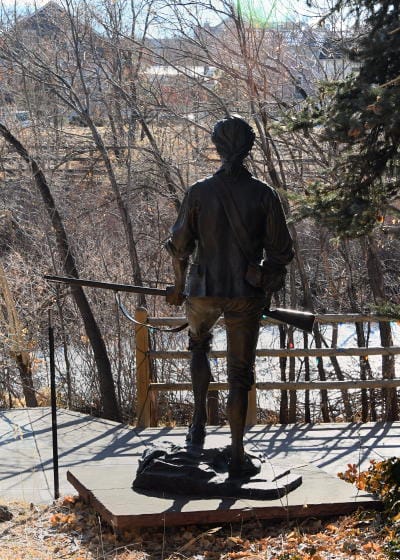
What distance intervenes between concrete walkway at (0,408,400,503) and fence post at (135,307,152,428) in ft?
0.83

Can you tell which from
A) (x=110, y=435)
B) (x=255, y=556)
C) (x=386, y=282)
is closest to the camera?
(x=255, y=556)

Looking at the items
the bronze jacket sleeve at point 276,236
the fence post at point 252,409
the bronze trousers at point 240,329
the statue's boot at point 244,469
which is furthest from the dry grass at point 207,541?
the fence post at point 252,409

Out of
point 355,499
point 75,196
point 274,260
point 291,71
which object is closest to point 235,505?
point 355,499

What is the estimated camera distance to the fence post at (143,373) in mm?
9562

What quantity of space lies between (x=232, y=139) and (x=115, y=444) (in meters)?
3.81

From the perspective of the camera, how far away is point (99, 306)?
1564cm

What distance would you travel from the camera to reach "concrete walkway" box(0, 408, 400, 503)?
24.8ft

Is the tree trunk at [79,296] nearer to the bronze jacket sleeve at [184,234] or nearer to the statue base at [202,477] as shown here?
the statue base at [202,477]

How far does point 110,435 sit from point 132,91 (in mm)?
6672

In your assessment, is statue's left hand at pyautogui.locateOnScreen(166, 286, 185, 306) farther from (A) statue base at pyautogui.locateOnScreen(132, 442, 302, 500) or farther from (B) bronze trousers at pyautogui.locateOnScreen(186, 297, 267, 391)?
(A) statue base at pyautogui.locateOnScreen(132, 442, 302, 500)

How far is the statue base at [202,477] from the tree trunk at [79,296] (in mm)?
7467

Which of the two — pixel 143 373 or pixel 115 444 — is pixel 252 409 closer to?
pixel 143 373

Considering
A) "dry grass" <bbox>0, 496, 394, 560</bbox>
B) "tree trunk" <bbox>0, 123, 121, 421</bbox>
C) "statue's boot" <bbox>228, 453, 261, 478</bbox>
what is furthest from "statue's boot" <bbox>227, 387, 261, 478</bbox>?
"tree trunk" <bbox>0, 123, 121, 421</bbox>

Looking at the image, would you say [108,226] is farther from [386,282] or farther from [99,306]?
[386,282]
